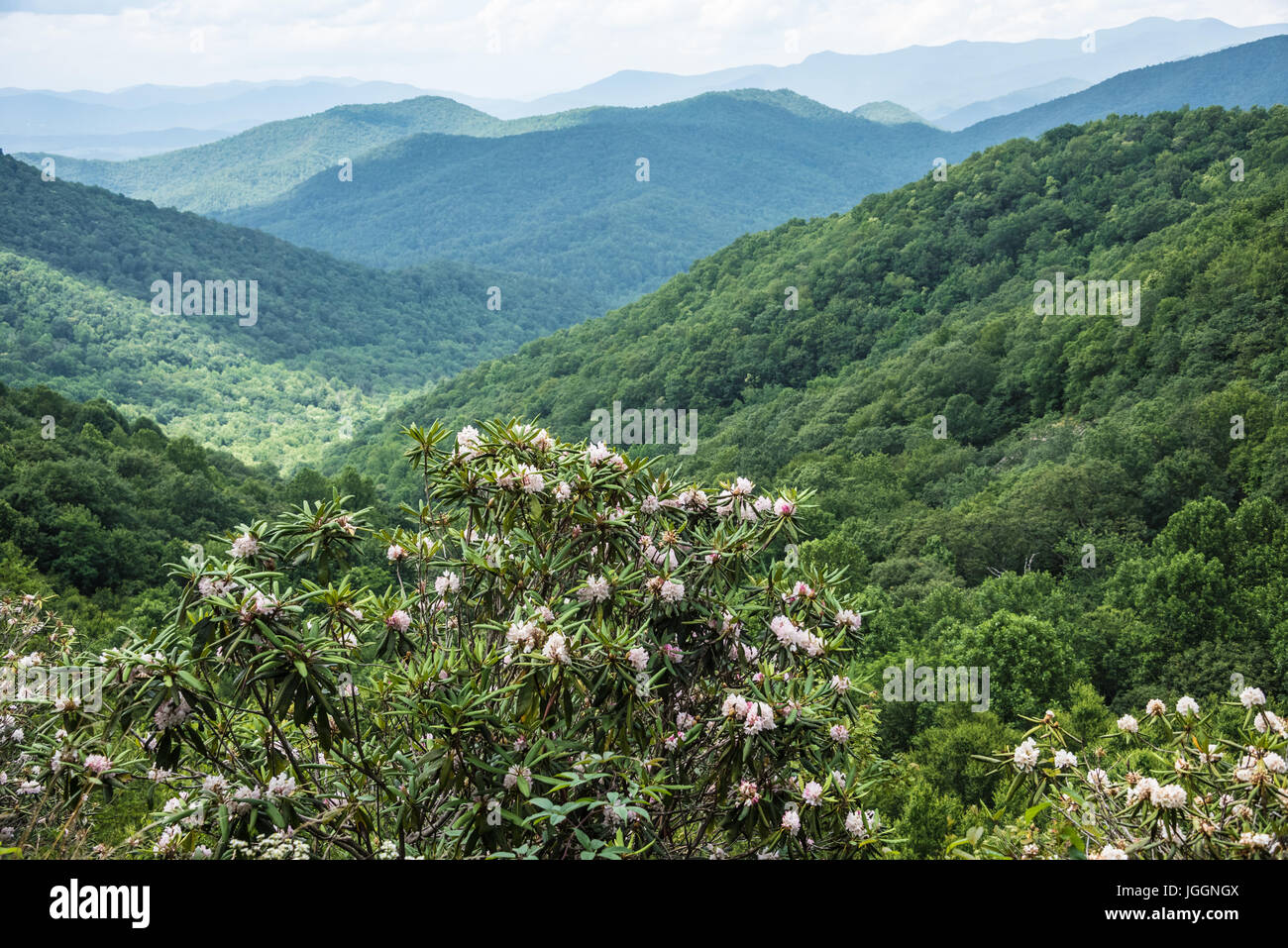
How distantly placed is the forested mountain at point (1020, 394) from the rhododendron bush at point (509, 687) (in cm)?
1415

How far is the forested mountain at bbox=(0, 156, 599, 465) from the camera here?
98125mm

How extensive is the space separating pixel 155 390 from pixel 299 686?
11056 cm

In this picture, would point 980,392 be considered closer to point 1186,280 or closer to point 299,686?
point 1186,280

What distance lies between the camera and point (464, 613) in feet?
16.4

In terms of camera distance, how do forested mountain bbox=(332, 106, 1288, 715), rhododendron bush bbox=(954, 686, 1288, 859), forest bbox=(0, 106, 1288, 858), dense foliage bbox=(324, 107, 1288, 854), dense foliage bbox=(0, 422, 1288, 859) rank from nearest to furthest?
rhododendron bush bbox=(954, 686, 1288, 859), dense foliage bbox=(0, 422, 1288, 859), forest bbox=(0, 106, 1288, 858), dense foliage bbox=(324, 107, 1288, 854), forested mountain bbox=(332, 106, 1288, 715)

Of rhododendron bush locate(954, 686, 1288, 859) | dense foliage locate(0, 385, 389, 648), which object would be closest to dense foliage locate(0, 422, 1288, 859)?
rhododendron bush locate(954, 686, 1288, 859)

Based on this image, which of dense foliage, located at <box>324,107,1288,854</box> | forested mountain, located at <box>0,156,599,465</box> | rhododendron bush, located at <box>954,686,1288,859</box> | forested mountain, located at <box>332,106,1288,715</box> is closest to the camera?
rhododendron bush, located at <box>954,686,1288,859</box>

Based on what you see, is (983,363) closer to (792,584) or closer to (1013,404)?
(1013,404)

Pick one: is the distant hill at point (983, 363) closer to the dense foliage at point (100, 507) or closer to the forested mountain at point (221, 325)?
the dense foliage at point (100, 507)

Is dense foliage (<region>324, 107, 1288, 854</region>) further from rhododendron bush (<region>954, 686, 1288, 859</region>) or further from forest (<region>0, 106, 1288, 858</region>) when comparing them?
rhododendron bush (<region>954, 686, 1288, 859</region>)

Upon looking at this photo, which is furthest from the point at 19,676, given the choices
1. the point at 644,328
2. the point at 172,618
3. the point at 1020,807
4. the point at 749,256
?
the point at 749,256

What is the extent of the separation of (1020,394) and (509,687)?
42.0 metres

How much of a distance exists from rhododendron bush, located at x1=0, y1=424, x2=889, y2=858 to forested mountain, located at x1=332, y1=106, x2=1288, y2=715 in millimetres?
14154

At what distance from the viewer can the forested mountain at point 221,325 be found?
9812 centimetres
